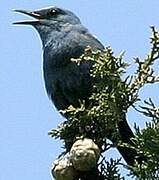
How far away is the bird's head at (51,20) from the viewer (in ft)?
17.4

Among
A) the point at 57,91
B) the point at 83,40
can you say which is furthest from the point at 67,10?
the point at 57,91

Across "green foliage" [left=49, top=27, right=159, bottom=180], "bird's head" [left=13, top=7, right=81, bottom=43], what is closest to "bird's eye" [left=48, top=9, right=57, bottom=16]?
"bird's head" [left=13, top=7, right=81, bottom=43]

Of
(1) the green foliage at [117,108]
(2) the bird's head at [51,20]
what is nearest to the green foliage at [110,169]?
(1) the green foliage at [117,108]

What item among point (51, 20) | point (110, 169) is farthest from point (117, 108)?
point (51, 20)

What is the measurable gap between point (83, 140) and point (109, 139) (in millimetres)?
158

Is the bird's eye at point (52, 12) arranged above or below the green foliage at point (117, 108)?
above

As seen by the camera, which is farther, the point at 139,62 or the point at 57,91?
the point at 57,91

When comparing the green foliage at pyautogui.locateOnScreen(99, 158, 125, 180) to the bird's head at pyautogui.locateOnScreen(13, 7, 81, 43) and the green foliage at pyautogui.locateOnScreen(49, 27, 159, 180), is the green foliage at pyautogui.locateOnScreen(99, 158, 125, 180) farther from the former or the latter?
the bird's head at pyautogui.locateOnScreen(13, 7, 81, 43)

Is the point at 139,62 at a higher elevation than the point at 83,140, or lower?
higher

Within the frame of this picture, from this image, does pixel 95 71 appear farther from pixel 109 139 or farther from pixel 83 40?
pixel 83 40

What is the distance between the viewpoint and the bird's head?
5293 millimetres

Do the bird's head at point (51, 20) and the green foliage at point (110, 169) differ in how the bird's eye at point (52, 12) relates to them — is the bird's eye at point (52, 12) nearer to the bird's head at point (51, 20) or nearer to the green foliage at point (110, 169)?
the bird's head at point (51, 20)

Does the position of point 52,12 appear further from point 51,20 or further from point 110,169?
point 110,169

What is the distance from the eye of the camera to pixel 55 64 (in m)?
4.65
